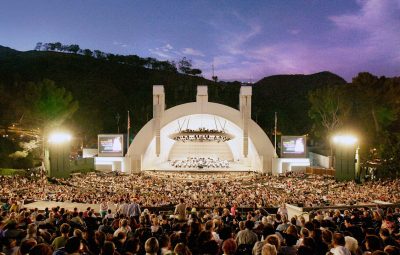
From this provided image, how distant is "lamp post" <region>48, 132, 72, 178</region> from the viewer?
82.3 ft

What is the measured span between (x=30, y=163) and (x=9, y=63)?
73199 mm

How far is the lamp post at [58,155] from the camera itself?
2509 centimetres

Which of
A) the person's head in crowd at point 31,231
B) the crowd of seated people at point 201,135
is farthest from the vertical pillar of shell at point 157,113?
the person's head in crowd at point 31,231

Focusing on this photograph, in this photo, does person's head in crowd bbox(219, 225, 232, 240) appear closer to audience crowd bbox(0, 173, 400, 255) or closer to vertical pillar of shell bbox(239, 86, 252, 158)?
audience crowd bbox(0, 173, 400, 255)

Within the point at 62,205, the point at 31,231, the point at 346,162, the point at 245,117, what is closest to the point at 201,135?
the point at 245,117

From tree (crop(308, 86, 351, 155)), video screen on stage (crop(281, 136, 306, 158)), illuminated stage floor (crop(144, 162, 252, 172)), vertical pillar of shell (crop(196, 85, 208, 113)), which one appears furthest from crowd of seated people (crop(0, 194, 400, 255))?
tree (crop(308, 86, 351, 155))

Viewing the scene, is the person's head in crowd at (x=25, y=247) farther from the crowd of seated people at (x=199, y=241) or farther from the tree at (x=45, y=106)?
the tree at (x=45, y=106)

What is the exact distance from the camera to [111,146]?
38.5m

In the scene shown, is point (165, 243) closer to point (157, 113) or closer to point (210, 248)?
point (210, 248)

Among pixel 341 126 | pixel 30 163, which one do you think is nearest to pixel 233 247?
pixel 30 163

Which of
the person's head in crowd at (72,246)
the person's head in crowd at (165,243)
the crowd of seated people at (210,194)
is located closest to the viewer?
the person's head in crowd at (72,246)

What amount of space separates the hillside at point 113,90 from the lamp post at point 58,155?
29789mm

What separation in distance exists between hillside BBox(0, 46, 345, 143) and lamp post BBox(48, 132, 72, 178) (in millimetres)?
29789

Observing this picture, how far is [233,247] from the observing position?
4648mm
